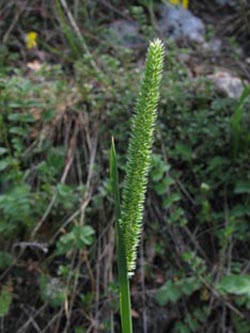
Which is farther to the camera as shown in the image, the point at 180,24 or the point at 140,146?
the point at 180,24

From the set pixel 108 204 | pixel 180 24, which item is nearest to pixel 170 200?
pixel 108 204

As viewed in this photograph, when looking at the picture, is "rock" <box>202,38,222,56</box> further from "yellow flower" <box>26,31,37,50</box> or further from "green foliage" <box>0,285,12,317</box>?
"green foliage" <box>0,285,12,317</box>

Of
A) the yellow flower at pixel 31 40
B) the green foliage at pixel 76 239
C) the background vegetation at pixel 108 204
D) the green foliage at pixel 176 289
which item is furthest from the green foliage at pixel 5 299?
the yellow flower at pixel 31 40

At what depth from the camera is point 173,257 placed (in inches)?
93.7

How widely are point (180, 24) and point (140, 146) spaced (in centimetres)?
259

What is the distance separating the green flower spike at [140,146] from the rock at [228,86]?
1.85 metres

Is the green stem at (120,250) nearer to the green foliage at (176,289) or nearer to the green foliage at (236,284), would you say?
the green foliage at (236,284)

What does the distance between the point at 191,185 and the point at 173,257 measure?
0.32m

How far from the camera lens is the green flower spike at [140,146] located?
0.90 m

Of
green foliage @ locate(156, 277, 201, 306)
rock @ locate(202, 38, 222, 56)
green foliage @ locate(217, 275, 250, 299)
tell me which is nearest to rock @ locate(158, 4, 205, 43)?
rock @ locate(202, 38, 222, 56)

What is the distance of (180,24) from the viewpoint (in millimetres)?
3395

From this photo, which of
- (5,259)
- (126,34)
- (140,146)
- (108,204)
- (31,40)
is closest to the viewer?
(140,146)

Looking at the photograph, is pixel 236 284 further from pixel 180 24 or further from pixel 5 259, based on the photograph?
pixel 180 24

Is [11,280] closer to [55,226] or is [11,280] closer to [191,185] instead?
[55,226]
